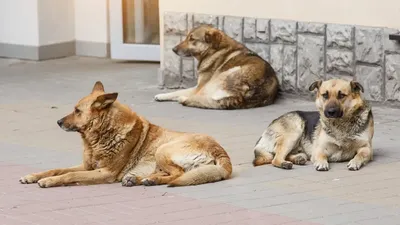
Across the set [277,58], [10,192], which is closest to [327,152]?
[10,192]

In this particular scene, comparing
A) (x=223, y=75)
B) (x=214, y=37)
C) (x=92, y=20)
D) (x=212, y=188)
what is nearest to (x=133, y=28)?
(x=92, y=20)

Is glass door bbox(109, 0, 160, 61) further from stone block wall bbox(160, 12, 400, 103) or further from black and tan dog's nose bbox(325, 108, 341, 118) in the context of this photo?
black and tan dog's nose bbox(325, 108, 341, 118)

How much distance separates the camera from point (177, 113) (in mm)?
12430

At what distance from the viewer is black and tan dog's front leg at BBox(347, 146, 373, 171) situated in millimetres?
9109

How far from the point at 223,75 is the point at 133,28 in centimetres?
410

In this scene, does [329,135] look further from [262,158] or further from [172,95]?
[172,95]

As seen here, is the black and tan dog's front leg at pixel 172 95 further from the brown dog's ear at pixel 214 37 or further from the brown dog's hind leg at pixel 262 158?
the brown dog's hind leg at pixel 262 158

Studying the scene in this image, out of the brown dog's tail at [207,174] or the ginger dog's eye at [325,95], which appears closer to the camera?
the brown dog's tail at [207,174]

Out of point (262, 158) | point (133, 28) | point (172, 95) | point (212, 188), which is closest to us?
point (212, 188)

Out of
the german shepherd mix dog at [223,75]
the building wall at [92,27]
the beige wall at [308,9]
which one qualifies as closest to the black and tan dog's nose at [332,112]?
the beige wall at [308,9]

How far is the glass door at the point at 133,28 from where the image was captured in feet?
54.0

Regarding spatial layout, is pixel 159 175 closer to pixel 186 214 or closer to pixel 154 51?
pixel 186 214

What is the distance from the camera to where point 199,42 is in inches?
517

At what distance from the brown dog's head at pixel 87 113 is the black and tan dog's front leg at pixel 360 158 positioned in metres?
2.16
